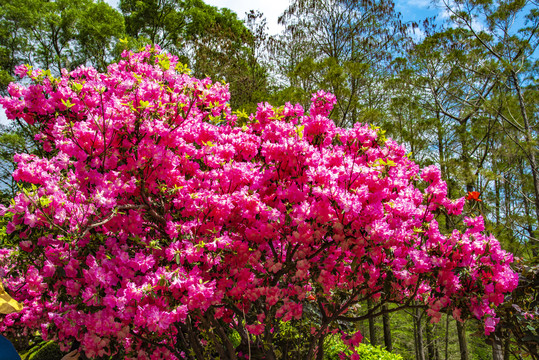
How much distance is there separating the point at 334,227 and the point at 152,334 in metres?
2.11

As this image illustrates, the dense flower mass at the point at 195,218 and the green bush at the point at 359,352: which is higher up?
the dense flower mass at the point at 195,218

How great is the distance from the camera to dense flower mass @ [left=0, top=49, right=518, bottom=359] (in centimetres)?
241

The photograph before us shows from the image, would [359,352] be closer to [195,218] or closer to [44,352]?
[195,218]

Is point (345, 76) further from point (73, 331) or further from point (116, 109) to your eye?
point (73, 331)

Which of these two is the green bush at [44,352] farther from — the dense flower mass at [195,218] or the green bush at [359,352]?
the green bush at [359,352]

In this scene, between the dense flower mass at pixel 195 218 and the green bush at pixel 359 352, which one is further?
the green bush at pixel 359 352

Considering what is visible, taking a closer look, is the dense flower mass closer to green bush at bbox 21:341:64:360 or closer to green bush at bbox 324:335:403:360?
green bush at bbox 324:335:403:360

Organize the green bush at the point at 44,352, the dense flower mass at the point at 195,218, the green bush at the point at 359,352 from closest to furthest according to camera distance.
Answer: the dense flower mass at the point at 195,218
the green bush at the point at 359,352
the green bush at the point at 44,352

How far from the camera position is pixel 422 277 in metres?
2.81

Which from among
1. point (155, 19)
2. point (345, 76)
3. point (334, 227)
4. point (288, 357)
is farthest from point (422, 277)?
point (155, 19)

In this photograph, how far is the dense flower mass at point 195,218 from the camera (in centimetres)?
241

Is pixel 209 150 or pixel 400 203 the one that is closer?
pixel 400 203

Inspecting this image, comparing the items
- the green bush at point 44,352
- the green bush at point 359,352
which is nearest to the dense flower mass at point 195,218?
the green bush at point 359,352

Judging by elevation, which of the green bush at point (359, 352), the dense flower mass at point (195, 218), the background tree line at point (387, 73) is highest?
the background tree line at point (387, 73)
